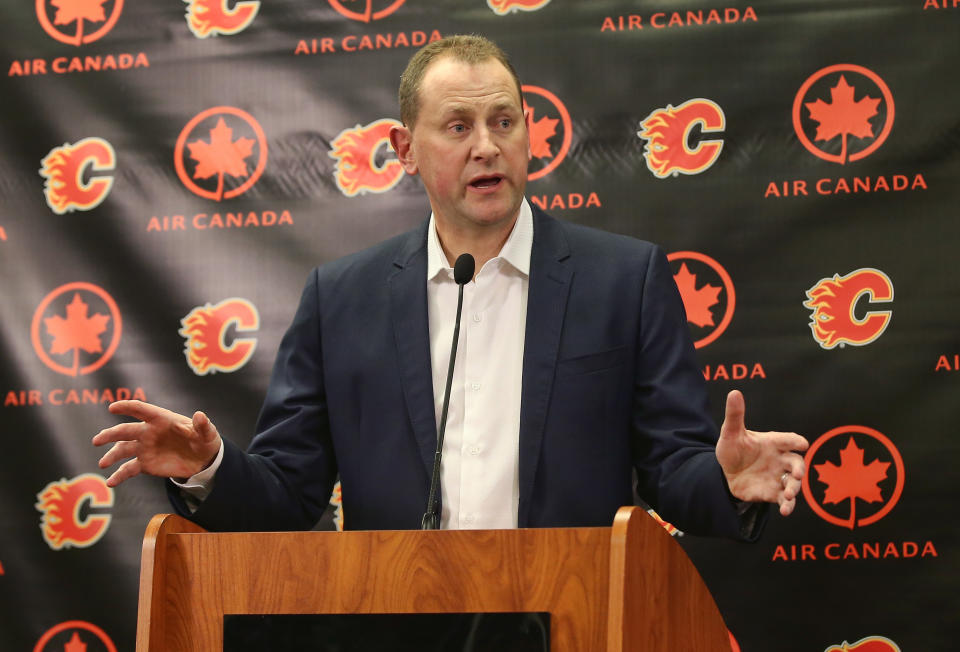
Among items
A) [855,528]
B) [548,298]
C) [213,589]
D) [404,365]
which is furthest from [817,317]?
[213,589]

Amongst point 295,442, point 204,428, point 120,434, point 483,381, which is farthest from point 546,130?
point 120,434

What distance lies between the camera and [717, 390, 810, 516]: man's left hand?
1470 millimetres

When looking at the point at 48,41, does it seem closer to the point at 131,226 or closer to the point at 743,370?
the point at 131,226

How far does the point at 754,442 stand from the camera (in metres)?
1.53

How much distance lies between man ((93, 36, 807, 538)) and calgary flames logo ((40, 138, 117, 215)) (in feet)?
3.62

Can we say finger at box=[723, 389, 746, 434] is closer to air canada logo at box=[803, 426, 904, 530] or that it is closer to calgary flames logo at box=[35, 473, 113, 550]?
air canada logo at box=[803, 426, 904, 530]

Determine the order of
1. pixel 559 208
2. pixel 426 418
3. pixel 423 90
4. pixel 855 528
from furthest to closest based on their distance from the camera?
pixel 559 208
pixel 855 528
pixel 423 90
pixel 426 418


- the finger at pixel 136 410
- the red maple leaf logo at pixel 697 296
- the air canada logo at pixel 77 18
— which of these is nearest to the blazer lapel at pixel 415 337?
the finger at pixel 136 410

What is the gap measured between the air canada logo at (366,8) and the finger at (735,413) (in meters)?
1.96

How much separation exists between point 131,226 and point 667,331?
5.80ft

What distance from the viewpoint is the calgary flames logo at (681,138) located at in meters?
2.84

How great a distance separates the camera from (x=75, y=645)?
2.95 metres

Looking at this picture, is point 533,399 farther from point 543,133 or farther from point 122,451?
point 543,133

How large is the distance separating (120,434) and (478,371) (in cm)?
75
